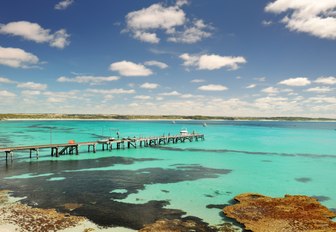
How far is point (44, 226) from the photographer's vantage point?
713 inches

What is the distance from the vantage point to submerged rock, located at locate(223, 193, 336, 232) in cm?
1847

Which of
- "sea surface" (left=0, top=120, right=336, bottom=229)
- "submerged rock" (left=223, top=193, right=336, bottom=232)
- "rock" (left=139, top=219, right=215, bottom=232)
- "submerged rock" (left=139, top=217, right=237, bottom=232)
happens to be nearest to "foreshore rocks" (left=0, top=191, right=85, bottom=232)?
"sea surface" (left=0, top=120, right=336, bottom=229)

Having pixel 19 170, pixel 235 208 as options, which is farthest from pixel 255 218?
pixel 19 170

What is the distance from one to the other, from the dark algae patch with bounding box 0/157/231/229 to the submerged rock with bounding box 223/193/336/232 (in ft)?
15.5

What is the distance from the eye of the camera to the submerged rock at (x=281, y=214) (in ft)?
60.6

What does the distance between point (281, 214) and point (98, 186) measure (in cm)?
1676

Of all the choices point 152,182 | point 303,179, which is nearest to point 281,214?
point 152,182

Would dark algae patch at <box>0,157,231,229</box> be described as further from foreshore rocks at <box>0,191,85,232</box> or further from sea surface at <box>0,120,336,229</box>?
foreshore rocks at <box>0,191,85,232</box>

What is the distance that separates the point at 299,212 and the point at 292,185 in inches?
424

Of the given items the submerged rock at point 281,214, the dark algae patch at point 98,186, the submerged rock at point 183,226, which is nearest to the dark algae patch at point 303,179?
the dark algae patch at point 98,186

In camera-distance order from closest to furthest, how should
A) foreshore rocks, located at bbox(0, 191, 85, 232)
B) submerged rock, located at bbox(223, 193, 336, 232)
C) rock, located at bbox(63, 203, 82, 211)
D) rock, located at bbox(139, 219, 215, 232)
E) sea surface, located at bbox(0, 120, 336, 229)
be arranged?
1. rock, located at bbox(139, 219, 215, 232)
2. foreshore rocks, located at bbox(0, 191, 85, 232)
3. submerged rock, located at bbox(223, 193, 336, 232)
4. rock, located at bbox(63, 203, 82, 211)
5. sea surface, located at bbox(0, 120, 336, 229)

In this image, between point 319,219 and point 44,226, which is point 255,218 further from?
point 44,226

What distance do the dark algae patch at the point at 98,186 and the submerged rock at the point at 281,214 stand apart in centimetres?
471

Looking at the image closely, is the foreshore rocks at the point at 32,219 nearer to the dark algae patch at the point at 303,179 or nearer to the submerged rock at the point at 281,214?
the submerged rock at the point at 281,214
